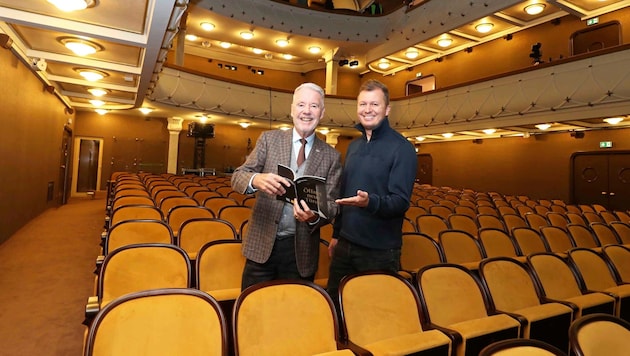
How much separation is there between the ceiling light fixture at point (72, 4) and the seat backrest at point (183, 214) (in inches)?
82.2

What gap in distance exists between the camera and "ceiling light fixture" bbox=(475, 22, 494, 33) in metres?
10.4

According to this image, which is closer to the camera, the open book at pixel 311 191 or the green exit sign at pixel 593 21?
the open book at pixel 311 191

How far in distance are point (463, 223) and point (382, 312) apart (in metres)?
3.40

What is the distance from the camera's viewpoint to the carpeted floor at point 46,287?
2473 mm

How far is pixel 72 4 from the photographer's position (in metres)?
3.37

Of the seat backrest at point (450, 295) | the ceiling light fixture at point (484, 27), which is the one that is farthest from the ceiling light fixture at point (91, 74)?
the ceiling light fixture at point (484, 27)

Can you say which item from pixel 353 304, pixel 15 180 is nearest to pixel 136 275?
pixel 353 304

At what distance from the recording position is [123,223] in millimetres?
2895

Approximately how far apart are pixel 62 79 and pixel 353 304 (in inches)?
267

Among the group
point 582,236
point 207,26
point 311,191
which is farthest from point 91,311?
point 207,26

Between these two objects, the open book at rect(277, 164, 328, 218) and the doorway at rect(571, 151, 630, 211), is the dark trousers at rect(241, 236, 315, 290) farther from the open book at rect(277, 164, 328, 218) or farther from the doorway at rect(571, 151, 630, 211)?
the doorway at rect(571, 151, 630, 211)

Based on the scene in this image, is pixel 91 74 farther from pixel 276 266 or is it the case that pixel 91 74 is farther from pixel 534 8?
pixel 534 8

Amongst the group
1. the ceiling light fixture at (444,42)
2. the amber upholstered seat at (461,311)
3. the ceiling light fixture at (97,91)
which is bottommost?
the amber upholstered seat at (461,311)

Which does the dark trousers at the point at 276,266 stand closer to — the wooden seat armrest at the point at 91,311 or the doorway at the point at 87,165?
the wooden seat armrest at the point at 91,311
